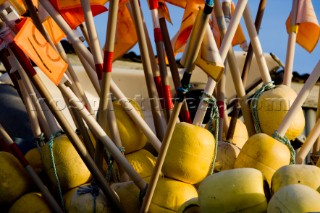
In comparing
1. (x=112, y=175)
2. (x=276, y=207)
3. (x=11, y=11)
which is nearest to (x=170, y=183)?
(x=112, y=175)

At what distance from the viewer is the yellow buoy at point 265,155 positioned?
229 centimetres

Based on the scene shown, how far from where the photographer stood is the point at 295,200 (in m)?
1.60

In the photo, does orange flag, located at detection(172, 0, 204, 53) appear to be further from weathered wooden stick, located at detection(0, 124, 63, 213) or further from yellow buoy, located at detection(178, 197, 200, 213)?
yellow buoy, located at detection(178, 197, 200, 213)

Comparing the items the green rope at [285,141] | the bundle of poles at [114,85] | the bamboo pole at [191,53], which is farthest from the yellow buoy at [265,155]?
the bamboo pole at [191,53]

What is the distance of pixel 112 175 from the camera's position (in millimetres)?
2471

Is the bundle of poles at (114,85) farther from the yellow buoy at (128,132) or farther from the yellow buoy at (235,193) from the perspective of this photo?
the yellow buoy at (235,193)

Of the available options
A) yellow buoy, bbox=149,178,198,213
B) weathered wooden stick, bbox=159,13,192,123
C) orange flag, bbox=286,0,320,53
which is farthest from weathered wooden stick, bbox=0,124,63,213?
orange flag, bbox=286,0,320,53

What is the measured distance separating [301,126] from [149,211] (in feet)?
2.77

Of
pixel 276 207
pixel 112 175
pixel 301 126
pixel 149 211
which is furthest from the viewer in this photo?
pixel 301 126

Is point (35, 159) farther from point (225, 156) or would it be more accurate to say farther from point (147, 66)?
point (225, 156)

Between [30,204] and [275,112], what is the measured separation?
1.02 m

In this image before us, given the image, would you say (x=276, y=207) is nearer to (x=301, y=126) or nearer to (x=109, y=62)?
(x=109, y=62)

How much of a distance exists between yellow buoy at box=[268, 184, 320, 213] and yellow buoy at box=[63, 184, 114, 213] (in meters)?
0.69

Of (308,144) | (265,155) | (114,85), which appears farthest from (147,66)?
(308,144)
